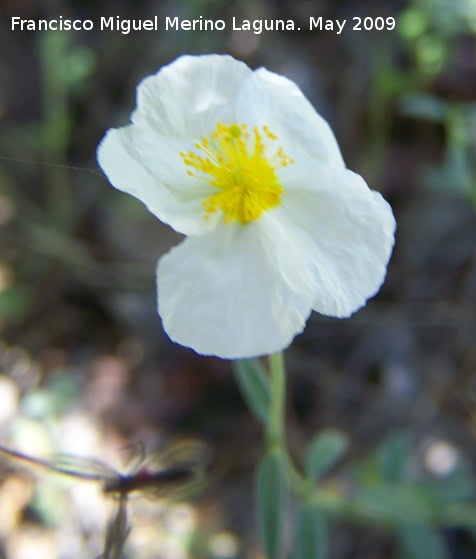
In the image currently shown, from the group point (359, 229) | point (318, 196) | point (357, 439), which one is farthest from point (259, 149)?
point (357, 439)

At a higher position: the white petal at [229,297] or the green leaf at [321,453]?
the white petal at [229,297]

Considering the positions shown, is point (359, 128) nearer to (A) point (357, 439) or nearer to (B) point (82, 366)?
(A) point (357, 439)

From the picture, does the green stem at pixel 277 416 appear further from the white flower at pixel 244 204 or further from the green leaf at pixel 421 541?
the green leaf at pixel 421 541

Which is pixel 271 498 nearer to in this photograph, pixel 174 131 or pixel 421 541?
pixel 421 541

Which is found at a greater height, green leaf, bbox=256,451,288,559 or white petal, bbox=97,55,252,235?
white petal, bbox=97,55,252,235

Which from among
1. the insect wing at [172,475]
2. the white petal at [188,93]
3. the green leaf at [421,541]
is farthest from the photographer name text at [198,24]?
the green leaf at [421,541]

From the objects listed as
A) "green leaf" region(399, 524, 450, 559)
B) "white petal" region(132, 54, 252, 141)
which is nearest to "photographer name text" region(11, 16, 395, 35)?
"white petal" region(132, 54, 252, 141)

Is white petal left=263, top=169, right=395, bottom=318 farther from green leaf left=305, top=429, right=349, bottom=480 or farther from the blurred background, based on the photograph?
the blurred background

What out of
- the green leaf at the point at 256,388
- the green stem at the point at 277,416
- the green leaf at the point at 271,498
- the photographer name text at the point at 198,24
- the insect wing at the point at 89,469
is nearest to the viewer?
the insect wing at the point at 89,469
